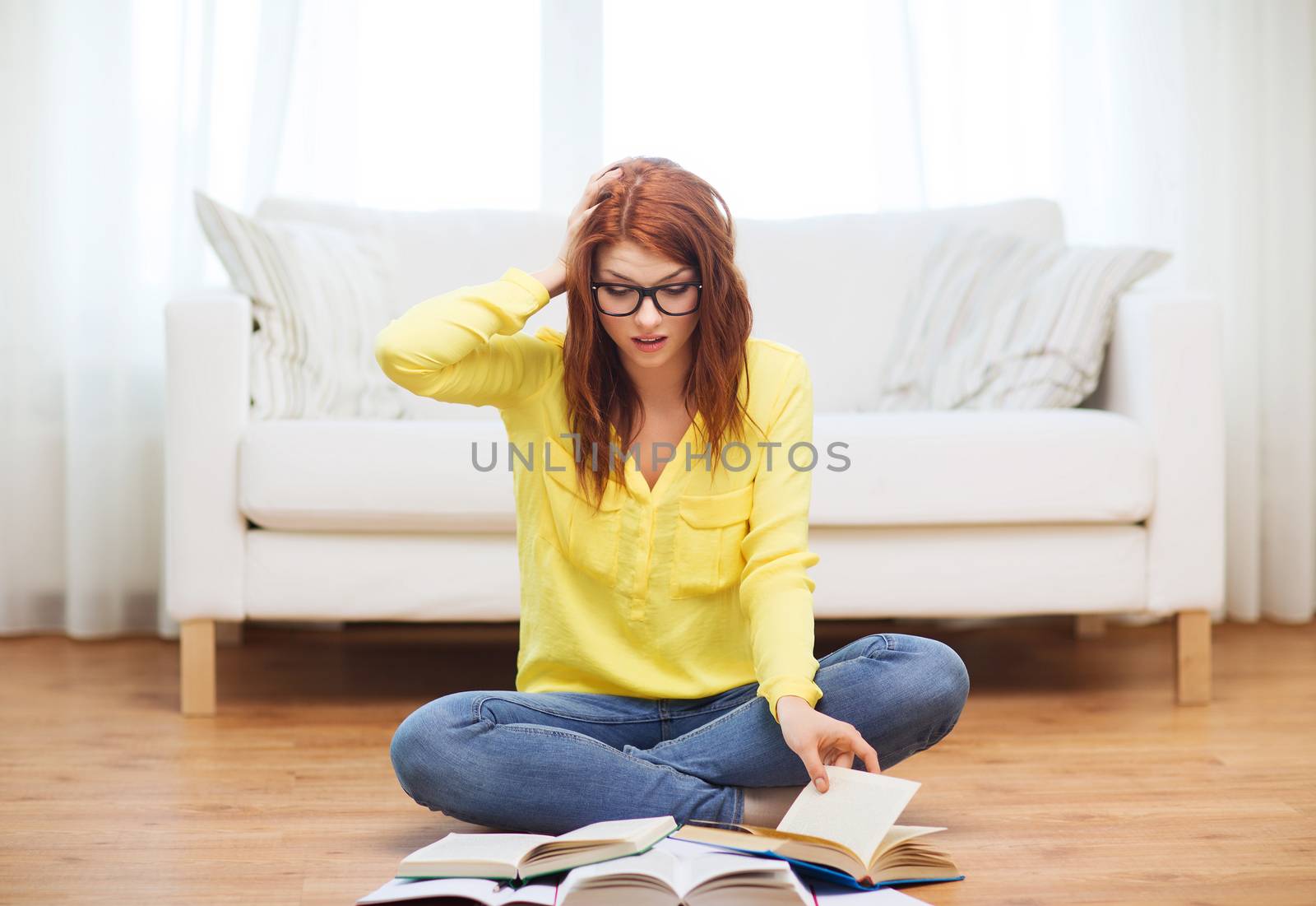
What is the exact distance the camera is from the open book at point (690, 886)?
1.07m

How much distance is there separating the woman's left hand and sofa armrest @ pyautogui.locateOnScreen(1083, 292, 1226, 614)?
100cm

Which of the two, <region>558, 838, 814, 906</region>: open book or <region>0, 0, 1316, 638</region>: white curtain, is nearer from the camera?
<region>558, 838, 814, 906</region>: open book

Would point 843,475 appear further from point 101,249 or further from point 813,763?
point 101,249

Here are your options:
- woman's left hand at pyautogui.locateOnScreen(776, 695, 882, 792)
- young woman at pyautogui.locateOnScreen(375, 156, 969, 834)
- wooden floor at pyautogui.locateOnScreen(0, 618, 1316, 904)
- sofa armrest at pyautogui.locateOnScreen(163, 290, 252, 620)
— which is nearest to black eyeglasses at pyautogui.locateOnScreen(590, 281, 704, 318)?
young woman at pyautogui.locateOnScreen(375, 156, 969, 834)

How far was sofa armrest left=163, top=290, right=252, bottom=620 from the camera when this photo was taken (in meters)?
1.93

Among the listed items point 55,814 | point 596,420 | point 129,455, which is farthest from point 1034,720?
point 129,455

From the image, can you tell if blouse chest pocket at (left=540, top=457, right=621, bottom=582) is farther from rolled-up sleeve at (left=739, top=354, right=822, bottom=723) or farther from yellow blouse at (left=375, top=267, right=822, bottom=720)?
rolled-up sleeve at (left=739, top=354, right=822, bottom=723)

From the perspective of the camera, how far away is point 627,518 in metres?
1.36

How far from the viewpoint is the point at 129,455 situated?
270cm

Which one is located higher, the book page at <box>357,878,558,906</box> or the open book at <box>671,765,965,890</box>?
the open book at <box>671,765,965,890</box>

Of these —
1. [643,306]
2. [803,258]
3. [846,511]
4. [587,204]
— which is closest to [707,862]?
[643,306]

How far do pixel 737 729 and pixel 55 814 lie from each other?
0.81 m

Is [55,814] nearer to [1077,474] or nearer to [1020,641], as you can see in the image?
[1077,474]

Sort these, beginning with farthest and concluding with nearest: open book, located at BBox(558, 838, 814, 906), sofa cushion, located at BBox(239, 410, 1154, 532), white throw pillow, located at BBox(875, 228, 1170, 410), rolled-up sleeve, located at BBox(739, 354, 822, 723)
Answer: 1. white throw pillow, located at BBox(875, 228, 1170, 410)
2. sofa cushion, located at BBox(239, 410, 1154, 532)
3. rolled-up sleeve, located at BBox(739, 354, 822, 723)
4. open book, located at BBox(558, 838, 814, 906)
